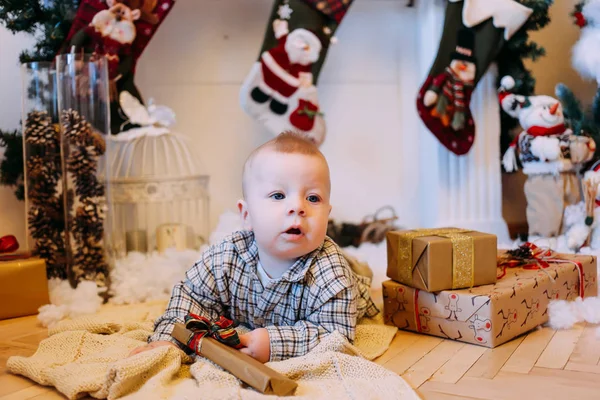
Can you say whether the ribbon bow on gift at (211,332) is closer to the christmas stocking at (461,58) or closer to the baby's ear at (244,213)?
the baby's ear at (244,213)

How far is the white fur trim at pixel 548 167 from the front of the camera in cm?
193

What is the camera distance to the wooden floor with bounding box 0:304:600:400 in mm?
930

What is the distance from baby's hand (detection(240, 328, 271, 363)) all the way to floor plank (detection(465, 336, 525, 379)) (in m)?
0.36

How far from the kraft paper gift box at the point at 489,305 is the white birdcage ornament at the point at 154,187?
1.01 meters

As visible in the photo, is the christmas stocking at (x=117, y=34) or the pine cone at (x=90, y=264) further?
the christmas stocking at (x=117, y=34)

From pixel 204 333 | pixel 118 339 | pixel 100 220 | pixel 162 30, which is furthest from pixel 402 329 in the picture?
pixel 162 30

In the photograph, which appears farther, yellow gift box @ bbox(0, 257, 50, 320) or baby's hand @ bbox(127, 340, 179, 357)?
yellow gift box @ bbox(0, 257, 50, 320)

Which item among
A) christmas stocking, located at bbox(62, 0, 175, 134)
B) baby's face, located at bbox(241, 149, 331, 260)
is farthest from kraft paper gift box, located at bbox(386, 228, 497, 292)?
christmas stocking, located at bbox(62, 0, 175, 134)

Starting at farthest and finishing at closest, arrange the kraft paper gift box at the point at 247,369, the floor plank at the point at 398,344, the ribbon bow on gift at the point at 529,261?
the ribbon bow on gift at the point at 529,261 → the floor plank at the point at 398,344 → the kraft paper gift box at the point at 247,369

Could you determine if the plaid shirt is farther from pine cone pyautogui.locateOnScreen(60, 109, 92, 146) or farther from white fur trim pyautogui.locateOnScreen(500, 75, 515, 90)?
white fur trim pyautogui.locateOnScreen(500, 75, 515, 90)

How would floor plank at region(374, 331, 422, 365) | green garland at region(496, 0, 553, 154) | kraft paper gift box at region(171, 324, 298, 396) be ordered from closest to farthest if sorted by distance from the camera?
kraft paper gift box at region(171, 324, 298, 396) → floor plank at region(374, 331, 422, 365) → green garland at region(496, 0, 553, 154)

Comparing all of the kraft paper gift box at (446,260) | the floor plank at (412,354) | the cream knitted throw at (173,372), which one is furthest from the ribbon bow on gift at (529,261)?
the cream knitted throw at (173,372)

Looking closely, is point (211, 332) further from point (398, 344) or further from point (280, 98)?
point (280, 98)

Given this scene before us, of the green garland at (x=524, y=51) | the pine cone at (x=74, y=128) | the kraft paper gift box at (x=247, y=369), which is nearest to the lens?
the kraft paper gift box at (x=247, y=369)
